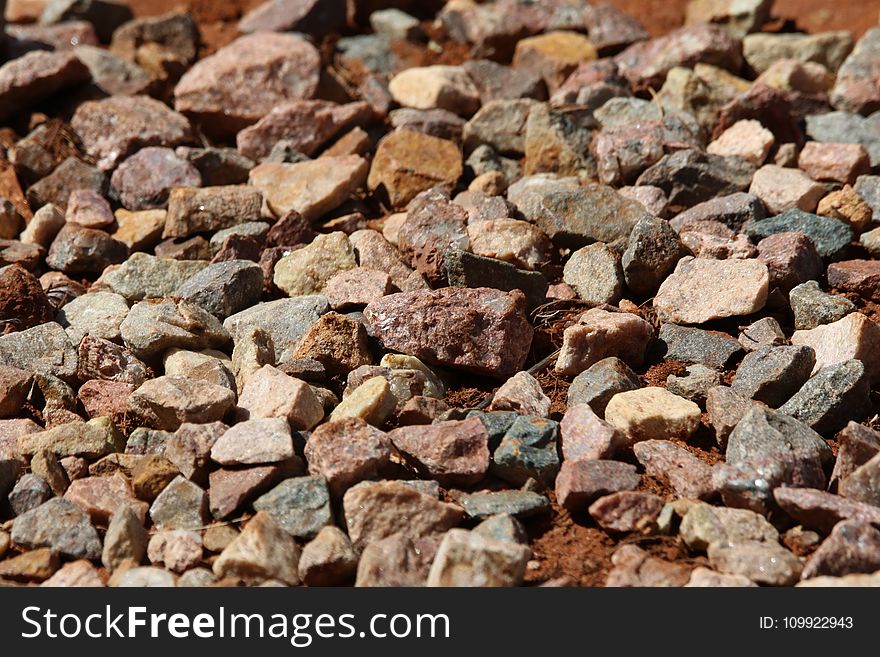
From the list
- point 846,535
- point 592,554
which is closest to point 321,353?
point 592,554

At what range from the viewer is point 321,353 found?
3.25 meters

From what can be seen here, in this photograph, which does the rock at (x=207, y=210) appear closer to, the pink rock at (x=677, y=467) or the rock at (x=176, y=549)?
the rock at (x=176, y=549)

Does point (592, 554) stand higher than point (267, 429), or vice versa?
point (267, 429)

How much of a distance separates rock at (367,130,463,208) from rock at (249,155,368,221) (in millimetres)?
94

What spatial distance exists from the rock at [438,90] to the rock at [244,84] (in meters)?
0.46

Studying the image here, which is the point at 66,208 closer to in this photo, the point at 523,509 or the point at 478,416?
the point at 478,416

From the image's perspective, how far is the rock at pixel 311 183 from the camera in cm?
428

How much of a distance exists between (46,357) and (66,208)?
1.37 metres

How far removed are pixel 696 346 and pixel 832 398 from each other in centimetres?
54

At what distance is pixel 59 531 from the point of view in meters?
2.65

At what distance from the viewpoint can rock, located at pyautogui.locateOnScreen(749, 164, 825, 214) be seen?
4.09 m

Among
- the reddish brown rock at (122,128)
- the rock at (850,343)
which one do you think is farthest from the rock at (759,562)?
the reddish brown rock at (122,128)

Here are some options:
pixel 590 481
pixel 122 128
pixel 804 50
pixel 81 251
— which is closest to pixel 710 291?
pixel 590 481

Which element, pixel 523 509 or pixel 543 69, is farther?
pixel 543 69
